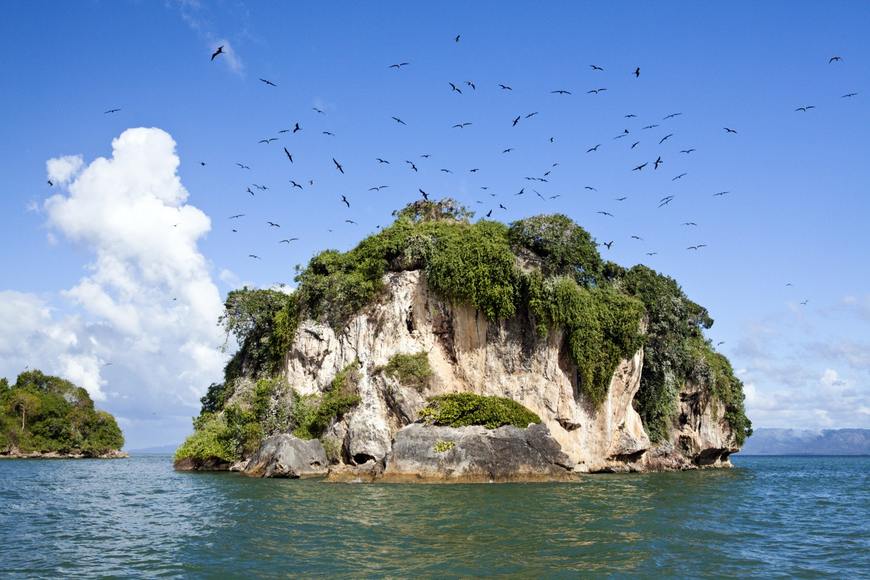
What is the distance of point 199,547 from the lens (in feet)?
51.3

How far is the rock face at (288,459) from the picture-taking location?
3506cm

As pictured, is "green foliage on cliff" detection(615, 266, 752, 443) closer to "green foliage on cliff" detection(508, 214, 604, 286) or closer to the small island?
"green foliage on cliff" detection(508, 214, 604, 286)

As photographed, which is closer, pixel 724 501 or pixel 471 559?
pixel 471 559

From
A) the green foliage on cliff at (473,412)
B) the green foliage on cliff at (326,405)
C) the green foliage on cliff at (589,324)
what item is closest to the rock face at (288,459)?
the green foliage on cliff at (326,405)

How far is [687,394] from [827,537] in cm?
3395

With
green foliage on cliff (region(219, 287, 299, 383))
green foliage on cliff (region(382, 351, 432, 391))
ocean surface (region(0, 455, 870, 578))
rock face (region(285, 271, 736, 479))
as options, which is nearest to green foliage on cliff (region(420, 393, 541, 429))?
green foliage on cliff (region(382, 351, 432, 391))

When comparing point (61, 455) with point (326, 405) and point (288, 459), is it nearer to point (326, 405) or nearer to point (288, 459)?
point (326, 405)

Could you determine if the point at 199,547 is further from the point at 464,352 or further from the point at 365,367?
the point at 464,352

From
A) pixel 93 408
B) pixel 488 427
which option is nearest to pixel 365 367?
pixel 488 427

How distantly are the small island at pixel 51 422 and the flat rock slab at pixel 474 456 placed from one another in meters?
54.5

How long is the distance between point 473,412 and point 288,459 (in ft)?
33.0

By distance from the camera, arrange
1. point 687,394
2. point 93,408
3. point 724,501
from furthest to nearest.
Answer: point 93,408 < point 687,394 < point 724,501

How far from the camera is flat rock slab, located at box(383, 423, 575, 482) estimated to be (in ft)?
103

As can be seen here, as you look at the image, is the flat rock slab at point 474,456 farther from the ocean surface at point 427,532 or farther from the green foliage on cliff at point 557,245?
the green foliage on cliff at point 557,245
